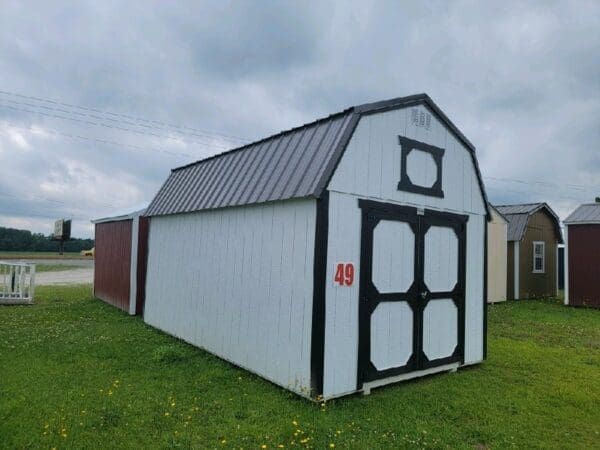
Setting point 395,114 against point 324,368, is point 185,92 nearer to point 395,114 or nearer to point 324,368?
point 395,114

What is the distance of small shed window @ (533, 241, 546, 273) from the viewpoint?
16.6 metres

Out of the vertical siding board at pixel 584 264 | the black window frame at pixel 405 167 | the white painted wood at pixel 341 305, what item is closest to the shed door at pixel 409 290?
the white painted wood at pixel 341 305

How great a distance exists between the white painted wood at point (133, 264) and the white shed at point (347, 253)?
3.50 meters

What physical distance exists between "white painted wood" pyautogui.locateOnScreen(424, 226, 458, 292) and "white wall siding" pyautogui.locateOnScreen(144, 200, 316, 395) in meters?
1.92

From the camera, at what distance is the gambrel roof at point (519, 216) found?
15.9m

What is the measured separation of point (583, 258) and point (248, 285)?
527 inches

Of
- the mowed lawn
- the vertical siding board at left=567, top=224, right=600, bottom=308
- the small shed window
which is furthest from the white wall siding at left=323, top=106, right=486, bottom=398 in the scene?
the small shed window

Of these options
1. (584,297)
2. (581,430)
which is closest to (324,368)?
(581,430)

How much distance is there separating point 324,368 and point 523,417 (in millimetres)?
2078

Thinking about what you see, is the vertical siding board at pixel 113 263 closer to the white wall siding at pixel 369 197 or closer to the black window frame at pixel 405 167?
the white wall siding at pixel 369 197

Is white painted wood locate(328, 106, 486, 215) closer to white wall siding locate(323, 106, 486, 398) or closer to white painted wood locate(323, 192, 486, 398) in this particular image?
white wall siding locate(323, 106, 486, 398)

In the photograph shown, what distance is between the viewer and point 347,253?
4.73 metres

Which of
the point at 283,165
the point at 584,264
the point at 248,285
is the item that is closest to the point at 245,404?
the point at 248,285

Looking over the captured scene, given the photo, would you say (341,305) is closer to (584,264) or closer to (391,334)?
(391,334)
